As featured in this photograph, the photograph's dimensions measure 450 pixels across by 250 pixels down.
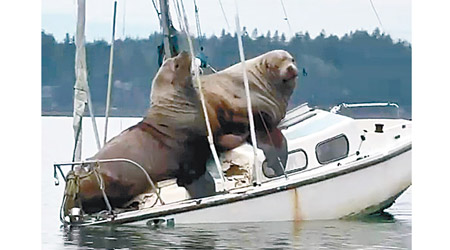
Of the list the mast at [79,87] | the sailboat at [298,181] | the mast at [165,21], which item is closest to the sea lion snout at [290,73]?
the sailboat at [298,181]

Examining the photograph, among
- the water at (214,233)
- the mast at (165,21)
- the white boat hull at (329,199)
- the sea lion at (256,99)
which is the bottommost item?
the water at (214,233)

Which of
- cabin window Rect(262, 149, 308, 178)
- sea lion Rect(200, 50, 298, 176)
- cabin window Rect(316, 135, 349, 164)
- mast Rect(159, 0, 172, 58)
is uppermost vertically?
mast Rect(159, 0, 172, 58)

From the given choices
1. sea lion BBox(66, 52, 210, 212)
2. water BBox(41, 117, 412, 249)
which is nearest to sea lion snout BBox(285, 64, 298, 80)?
sea lion BBox(66, 52, 210, 212)

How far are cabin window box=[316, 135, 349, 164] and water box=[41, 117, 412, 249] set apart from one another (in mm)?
442

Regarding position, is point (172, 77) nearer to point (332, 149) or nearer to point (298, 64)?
point (298, 64)

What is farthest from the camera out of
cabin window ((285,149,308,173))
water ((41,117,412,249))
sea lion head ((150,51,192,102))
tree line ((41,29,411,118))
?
sea lion head ((150,51,192,102))

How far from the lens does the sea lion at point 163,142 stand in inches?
329

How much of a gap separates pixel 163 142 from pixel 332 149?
1.12m

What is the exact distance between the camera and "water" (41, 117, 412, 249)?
7.59 meters

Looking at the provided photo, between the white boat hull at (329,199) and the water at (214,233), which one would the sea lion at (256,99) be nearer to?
the white boat hull at (329,199)

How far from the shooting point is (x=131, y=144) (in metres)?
8.48

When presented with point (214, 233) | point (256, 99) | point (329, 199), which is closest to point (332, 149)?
point (329, 199)

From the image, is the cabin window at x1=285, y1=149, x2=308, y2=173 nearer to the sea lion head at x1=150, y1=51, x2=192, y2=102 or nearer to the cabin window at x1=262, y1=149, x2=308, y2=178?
the cabin window at x1=262, y1=149, x2=308, y2=178

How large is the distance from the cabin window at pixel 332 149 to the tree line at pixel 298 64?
35 cm
